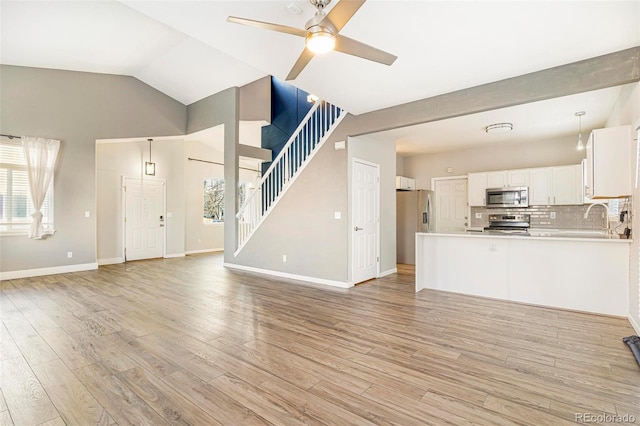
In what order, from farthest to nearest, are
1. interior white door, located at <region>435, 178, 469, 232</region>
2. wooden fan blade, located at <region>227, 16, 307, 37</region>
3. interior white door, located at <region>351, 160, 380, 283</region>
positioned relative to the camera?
interior white door, located at <region>435, 178, 469, 232</region>
interior white door, located at <region>351, 160, 380, 283</region>
wooden fan blade, located at <region>227, 16, 307, 37</region>

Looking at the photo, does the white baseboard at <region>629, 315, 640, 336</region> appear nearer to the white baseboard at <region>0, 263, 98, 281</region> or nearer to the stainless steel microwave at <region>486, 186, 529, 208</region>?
the stainless steel microwave at <region>486, 186, 529, 208</region>

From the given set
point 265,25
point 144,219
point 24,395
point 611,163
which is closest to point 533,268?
point 611,163

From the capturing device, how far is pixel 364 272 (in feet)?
17.4

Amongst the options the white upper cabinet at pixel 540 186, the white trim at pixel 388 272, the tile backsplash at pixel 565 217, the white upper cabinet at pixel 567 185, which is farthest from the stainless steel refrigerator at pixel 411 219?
the white upper cabinet at pixel 567 185

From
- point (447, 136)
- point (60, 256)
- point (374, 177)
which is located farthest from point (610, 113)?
point (60, 256)

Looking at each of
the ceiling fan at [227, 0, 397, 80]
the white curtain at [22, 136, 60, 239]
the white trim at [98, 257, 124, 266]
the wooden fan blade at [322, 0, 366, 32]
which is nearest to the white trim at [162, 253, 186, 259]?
the white trim at [98, 257, 124, 266]

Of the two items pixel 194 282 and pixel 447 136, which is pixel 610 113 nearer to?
pixel 447 136

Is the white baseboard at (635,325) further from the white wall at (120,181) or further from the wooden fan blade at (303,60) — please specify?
the white wall at (120,181)

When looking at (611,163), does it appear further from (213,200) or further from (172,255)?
(213,200)

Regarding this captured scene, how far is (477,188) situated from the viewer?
6.77 m

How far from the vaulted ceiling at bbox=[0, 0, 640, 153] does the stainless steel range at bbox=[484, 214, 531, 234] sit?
4141 mm

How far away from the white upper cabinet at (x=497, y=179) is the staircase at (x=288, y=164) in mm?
3842

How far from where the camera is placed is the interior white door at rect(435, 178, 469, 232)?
7285 millimetres

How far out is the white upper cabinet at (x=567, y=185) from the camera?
5660 mm
